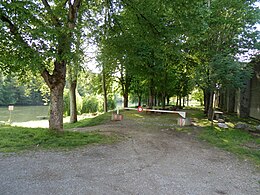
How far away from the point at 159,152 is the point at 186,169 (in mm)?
1242

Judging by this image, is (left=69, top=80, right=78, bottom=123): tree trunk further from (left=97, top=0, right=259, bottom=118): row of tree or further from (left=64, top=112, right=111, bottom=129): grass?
(left=97, top=0, right=259, bottom=118): row of tree

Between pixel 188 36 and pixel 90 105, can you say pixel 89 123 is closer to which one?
pixel 188 36

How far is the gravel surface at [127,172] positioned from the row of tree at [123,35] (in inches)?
87.7

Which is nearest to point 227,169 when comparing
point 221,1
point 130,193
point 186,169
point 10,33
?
point 186,169

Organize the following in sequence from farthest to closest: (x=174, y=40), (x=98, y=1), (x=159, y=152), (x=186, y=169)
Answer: (x=98, y=1) < (x=174, y=40) < (x=159, y=152) < (x=186, y=169)

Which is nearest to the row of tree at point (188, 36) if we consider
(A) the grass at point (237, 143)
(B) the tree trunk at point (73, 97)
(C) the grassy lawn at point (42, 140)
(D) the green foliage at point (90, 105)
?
(B) the tree trunk at point (73, 97)

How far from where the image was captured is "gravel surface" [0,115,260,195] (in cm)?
311

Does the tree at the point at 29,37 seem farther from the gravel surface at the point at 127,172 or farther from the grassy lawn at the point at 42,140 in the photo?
the gravel surface at the point at 127,172

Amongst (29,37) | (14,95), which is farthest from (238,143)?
(14,95)

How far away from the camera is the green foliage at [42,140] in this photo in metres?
5.25

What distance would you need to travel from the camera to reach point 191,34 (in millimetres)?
6598

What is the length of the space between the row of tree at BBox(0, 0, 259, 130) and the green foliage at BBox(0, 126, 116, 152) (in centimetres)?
54

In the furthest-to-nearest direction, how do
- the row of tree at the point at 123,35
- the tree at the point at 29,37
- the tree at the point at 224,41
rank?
the tree at the point at 224,41, the row of tree at the point at 123,35, the tree at the point at 29,37

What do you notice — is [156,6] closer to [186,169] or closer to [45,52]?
[45,52]
